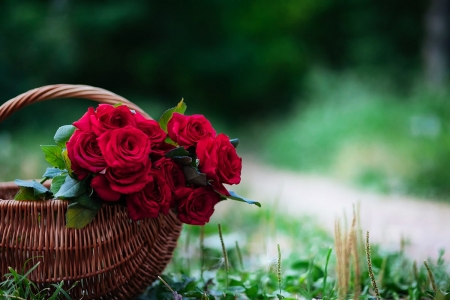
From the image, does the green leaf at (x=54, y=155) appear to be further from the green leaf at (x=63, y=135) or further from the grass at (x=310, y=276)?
the grass at (x=310, y=276)

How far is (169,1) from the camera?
10844mm

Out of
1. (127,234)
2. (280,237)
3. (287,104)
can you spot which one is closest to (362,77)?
(287,104)

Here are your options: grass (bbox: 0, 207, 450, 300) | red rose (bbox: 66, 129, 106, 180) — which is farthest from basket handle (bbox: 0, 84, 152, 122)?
grass (bbox: 0, 207, 450, 300)

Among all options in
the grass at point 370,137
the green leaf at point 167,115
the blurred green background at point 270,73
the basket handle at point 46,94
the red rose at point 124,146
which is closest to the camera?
the red rose at point 124,146

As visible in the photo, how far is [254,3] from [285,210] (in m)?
9.95

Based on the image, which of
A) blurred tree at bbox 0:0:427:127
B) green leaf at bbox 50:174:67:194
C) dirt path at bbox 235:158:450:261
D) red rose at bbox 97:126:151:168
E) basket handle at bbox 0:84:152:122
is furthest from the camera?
blurred tree at bbox 0:0:427:127

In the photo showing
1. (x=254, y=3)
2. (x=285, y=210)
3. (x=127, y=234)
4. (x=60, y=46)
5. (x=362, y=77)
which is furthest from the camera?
(x=254, y=3)

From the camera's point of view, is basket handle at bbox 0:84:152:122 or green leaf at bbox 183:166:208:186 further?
basket handle at bbox 0:84:152:122

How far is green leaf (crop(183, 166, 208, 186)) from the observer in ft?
4.56

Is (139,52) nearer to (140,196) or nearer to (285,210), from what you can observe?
(285,210)

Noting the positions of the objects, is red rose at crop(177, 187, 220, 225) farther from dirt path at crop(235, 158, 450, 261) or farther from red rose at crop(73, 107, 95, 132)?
dirt path at crop(235, 158, 450, 261)

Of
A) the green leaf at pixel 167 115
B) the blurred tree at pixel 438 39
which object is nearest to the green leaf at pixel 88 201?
the green leaf at pixel 167 115

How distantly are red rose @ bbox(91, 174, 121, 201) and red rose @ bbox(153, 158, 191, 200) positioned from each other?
0.15 m

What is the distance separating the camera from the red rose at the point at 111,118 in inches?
51.6
